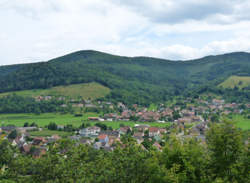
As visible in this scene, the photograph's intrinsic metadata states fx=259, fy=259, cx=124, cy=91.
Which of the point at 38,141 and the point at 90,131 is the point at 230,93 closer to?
the point at 90,131

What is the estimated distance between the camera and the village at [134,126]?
58.2 m

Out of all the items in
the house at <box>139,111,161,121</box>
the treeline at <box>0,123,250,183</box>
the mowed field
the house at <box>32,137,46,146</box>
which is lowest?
the house at <box>139,111,161,121</box>

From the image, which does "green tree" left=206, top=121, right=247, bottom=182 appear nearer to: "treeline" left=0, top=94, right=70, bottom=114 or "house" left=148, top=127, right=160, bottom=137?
"house" left=148, top=127, right=160, bottom=137

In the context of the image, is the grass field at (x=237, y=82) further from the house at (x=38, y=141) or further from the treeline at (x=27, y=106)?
the house at (x=38, y=141)

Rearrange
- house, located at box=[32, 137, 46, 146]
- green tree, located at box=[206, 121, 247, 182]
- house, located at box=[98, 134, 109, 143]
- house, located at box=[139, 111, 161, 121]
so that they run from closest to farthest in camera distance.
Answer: green tree, located at box=[206, 121, 247, 182] < house, located at box=[32, 137, 46, 146] < house, located at box=[98, 134, 109, 143] < house, located at box=[139, 111, 161, 121]

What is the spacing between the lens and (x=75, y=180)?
18219 millimetres

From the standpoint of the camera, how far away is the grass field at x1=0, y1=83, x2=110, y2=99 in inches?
5876

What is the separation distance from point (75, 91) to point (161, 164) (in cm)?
14348

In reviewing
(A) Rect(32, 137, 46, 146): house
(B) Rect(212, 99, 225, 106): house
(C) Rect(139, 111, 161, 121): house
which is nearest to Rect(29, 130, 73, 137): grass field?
(A) Rect(32, 137, 46, 146): house

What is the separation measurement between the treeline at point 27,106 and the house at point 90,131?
43582 mm

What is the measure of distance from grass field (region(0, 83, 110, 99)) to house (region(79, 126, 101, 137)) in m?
66.6

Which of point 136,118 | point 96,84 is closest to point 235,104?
point 136,118

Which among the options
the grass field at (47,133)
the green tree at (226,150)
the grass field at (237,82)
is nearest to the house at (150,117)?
the grass field at (47,133)

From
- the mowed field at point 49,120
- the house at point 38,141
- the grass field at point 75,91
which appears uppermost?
the grass field at point 75,91
